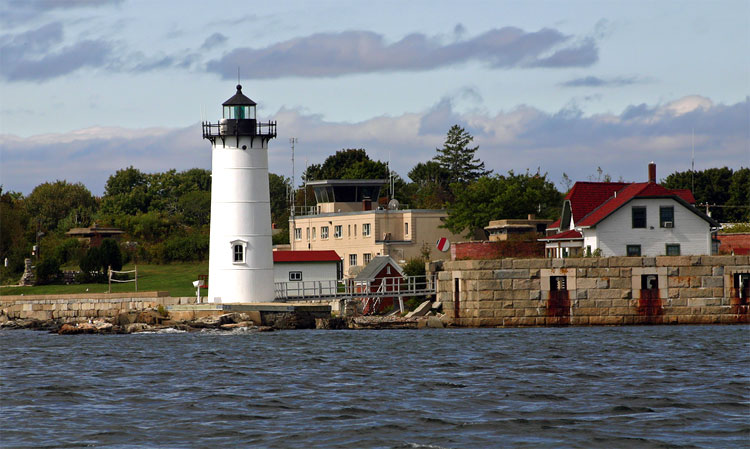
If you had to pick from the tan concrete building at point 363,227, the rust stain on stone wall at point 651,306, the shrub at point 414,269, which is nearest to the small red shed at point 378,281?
the shrub at point 414,269

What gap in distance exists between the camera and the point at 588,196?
2004 inches

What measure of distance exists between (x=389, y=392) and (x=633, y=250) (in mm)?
24208

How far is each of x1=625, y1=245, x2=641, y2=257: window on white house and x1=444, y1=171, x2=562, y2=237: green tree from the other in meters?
18.4

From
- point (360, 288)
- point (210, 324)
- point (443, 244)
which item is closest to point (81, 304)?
point (210, 324)

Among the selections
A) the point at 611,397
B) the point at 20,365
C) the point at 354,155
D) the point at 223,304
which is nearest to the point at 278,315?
the point at 223,304

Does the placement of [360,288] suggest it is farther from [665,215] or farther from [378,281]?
[665,215]

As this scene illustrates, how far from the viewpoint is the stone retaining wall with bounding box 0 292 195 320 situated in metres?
50.3

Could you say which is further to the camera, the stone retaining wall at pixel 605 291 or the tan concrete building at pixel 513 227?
the tan concrete building at pixel 513 227

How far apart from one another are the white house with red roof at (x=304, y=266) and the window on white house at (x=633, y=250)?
47.7 ft

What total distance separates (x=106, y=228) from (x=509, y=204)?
105 feet

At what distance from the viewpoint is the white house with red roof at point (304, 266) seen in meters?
53.4

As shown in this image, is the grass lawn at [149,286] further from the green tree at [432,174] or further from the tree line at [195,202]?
the green tree at [432,174]

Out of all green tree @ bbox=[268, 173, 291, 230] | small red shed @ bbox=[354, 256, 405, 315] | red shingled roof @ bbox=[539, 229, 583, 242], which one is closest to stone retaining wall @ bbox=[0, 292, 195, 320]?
small red shed @ bbox=[354, 256, 405, 315]

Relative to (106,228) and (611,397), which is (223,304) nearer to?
(611,397)
